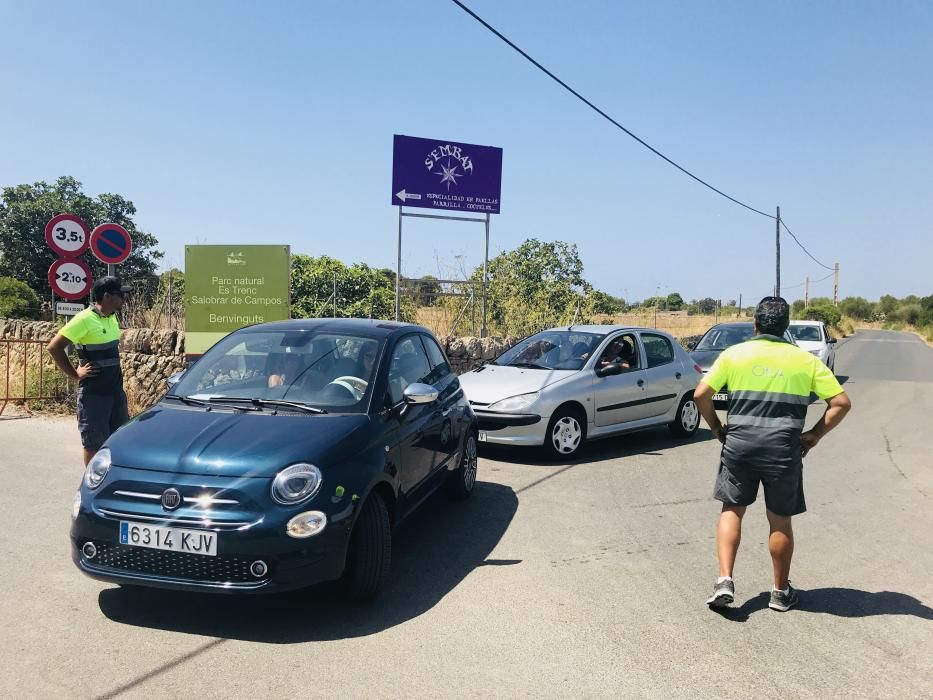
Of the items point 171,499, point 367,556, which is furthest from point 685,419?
point 171,499

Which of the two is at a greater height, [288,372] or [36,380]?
[288,372]

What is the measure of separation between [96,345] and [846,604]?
18.5 feet

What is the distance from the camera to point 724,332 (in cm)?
1544

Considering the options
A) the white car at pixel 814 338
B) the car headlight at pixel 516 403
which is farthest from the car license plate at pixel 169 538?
the white car at pixel 814 338

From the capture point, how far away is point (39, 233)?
37.2 metres

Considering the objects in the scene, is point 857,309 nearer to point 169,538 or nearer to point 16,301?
point 16,301

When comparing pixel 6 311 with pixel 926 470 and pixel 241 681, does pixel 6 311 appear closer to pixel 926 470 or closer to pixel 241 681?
pixel 241 681

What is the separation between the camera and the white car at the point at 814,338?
1706 centimetres

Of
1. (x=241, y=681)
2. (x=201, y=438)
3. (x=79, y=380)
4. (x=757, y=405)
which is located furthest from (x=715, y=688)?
(x=79, y=380)

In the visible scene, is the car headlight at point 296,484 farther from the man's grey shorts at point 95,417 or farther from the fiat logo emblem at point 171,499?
the man's grey shorts at point 95,417

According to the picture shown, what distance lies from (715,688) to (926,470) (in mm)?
6459

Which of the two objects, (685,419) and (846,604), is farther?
(685,419)

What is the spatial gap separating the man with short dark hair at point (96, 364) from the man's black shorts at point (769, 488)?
4.66 meters

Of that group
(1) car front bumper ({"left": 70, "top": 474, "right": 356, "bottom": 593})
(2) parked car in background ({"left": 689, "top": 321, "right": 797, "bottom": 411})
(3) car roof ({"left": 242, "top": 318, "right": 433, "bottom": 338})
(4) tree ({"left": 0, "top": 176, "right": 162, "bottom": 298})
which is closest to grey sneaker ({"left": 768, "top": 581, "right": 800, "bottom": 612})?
(1) car front bumper ({"left": 70, "top": 474, "right": 356, "bottom": 593})
